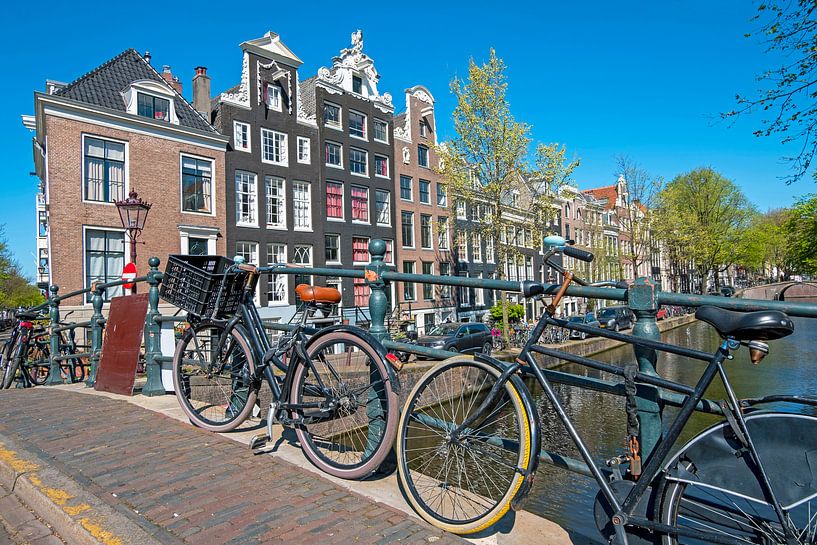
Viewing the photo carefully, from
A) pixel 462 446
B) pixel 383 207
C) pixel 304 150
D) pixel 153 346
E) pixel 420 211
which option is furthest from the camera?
pixel 420 211

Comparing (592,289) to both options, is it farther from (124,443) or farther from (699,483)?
(124,443)

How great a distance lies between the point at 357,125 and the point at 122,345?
24259 mm

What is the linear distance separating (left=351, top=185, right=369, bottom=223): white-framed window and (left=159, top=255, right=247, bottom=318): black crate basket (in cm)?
2336

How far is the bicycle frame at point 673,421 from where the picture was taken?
69.6 inches

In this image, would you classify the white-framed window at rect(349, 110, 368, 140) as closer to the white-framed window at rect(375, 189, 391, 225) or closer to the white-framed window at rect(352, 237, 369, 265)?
the white-framed window at rect(375, 189, 391, 225)

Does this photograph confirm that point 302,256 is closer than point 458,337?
No

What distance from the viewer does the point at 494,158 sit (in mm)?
23531

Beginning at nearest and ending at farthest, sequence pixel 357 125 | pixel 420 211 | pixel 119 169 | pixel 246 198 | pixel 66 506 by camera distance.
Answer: pixel 66 506 < pixel 119 169 < pixel 246 198 < pixel 357 125 < pixel 420 211

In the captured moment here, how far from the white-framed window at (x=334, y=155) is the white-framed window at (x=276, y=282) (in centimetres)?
534

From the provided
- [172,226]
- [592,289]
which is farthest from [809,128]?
[172,226]

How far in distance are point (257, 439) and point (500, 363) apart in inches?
73.9

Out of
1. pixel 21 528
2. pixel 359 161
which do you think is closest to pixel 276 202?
pixel 359 161

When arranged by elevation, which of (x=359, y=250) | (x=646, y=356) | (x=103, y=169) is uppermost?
(x=103, y=169)

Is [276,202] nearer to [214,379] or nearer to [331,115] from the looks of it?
[331,115]
